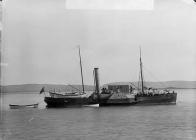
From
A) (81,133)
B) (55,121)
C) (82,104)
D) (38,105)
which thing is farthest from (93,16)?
(38,105)

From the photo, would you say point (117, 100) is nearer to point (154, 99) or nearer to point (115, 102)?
point (115, 102)

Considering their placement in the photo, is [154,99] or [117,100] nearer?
[117,100]

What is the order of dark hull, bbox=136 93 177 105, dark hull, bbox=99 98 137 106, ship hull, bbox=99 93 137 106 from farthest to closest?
dark hull, bbox=136 93 177 105 < dark hull, bbox=99 98 137 106 < ship hull, bbox=99 93 137 106

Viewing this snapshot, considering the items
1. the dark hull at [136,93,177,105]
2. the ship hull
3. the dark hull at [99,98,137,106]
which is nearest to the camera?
the ship hull

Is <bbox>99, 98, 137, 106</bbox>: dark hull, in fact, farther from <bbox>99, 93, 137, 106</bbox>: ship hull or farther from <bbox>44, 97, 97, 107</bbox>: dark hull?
<bbox>44, 97, 97, 107</bbox>: dark hull

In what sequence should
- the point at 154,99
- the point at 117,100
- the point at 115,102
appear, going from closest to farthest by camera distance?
the point at 117,100, the point at 115,102, the point at 154,99

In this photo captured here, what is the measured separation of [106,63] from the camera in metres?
5.87

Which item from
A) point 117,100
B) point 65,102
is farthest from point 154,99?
point 65,102

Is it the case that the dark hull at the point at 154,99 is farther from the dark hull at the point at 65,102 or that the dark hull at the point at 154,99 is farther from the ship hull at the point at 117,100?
the dark hull at the point at 65,102

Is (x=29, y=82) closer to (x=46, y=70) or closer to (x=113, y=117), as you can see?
(x=46, y=70)

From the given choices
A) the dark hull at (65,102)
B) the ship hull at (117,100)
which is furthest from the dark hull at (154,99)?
the dark hull at (65,102)

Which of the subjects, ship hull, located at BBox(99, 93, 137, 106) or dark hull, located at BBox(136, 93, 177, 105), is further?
dark hull, located at BBox(136, 93, 177, 105)

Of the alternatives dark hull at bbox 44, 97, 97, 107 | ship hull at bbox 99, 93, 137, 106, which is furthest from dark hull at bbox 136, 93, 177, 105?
dark hull at bbox 44, 97, 97, 107

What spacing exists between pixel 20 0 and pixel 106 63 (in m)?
1.57
